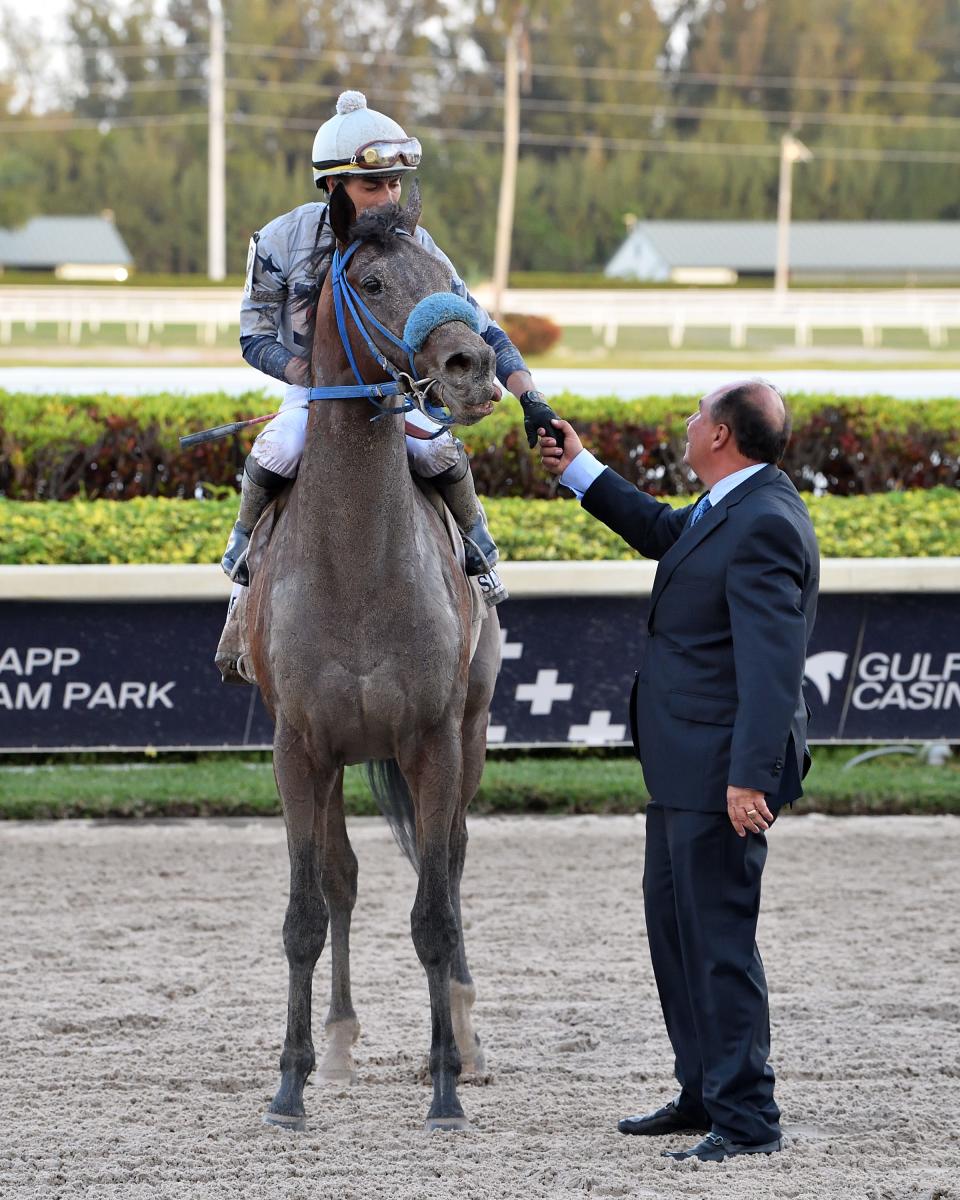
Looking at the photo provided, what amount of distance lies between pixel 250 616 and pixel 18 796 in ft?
10.5

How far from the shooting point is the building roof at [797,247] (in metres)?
52.9

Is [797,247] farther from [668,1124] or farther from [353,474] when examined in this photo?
[668,1124]

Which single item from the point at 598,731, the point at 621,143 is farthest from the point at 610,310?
the point at 621,143

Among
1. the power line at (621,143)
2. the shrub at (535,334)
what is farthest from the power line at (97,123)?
the shrub at (535,334)

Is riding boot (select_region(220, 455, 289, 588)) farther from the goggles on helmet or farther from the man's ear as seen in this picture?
the man's ear

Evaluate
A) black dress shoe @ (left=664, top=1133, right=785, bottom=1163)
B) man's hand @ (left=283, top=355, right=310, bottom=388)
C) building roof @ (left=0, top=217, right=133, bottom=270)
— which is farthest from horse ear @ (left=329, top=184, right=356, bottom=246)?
building roof @ (left=0, top=217, right=133, bottom=270)

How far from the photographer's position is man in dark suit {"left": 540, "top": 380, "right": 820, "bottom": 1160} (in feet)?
12.0

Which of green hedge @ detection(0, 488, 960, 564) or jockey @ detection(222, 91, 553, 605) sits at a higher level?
jockey @ detection(222, 91, 553, 605)

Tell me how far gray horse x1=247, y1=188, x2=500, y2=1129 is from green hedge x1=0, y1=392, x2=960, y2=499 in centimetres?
489

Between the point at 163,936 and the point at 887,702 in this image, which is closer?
the point at 163,936

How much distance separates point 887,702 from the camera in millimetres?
7496

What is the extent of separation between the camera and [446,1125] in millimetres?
4027

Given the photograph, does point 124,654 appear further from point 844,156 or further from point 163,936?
point 844,156

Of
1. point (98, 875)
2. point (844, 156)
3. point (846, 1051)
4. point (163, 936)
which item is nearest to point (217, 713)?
point (98, 875)
